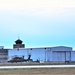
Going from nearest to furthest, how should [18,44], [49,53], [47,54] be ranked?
[47,54] → [49,53] → [18,44]

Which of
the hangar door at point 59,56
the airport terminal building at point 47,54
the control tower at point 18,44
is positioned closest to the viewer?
the airport terminal building at point 47,54

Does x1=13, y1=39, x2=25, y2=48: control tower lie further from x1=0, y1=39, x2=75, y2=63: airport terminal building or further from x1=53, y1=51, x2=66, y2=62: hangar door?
x1=53, y1=51, x2=66, y2=62: hangar door

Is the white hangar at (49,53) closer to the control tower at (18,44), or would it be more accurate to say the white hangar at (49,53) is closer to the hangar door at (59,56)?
the hangar door at (59,56)

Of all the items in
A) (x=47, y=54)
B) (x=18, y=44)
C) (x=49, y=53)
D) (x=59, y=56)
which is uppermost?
(x=18, y=44)

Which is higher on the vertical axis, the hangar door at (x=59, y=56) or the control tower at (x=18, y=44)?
the control tower at (x=18, y=44)

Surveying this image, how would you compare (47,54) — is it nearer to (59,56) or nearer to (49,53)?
(49,53)

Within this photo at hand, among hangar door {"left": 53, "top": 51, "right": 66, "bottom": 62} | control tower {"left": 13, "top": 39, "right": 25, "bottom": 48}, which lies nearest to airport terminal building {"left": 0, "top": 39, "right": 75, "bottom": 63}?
hangar door {"left": 53, "top": 51, "right": 66, "bottom": 62}

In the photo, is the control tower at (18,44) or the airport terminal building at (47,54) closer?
the airport terminal building at (47,54)

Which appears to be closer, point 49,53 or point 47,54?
point 47,54

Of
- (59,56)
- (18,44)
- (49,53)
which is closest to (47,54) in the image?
(49,53)

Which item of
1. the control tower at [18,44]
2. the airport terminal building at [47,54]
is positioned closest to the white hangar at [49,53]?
the airport terminal building at [47,54]

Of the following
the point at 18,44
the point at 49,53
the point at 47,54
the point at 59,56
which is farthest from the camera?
the point at 18,44

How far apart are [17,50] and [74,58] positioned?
17.2 m

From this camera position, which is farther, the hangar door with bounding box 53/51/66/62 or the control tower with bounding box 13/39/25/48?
the control tower with bounding box 13/39/25/48
